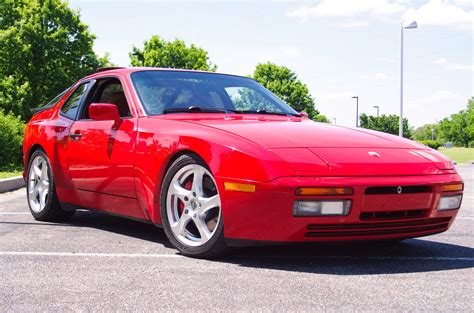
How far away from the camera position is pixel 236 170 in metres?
4.13

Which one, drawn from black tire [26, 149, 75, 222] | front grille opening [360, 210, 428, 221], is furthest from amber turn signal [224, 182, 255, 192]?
black tire [26, 149, 75, 222]

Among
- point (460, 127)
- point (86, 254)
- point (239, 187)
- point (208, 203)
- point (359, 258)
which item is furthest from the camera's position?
point (460, 127)

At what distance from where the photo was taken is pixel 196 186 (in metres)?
4.49

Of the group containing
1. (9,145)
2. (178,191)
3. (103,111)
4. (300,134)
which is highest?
(103,111)

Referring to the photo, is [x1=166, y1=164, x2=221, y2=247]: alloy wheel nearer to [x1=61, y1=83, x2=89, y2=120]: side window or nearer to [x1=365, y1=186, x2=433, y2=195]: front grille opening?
[x1=365, y1=186, x2=433, y2=195]: front grille opening

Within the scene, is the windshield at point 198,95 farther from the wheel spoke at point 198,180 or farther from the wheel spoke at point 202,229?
the wheel spoke at point 202,229

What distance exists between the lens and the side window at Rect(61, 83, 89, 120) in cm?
631

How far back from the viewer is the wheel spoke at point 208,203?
14.3 feet

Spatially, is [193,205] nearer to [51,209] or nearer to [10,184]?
[51,209]

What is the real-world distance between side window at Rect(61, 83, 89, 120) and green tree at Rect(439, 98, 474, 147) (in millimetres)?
122058

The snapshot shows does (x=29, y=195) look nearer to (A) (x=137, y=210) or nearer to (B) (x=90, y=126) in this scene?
(B) (x=90, y=126)

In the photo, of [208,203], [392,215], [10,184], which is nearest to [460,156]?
[10,184]

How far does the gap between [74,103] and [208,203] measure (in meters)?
2.60

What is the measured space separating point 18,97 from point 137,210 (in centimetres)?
3696
